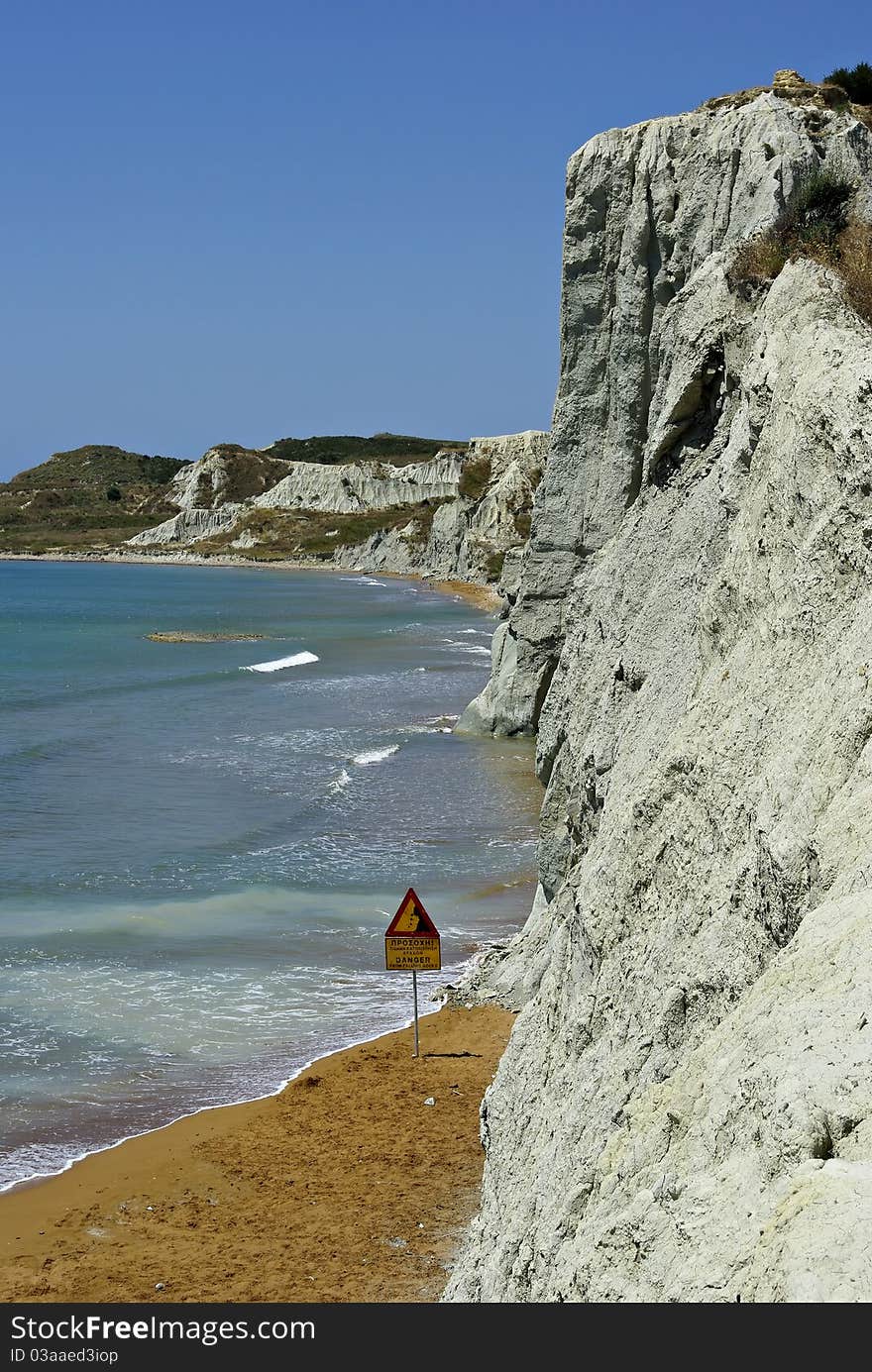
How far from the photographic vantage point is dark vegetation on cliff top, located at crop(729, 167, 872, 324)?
34.8 feet

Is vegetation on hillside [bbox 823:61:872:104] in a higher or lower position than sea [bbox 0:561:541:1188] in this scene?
higher

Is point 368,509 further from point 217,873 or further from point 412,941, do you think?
point 412,941

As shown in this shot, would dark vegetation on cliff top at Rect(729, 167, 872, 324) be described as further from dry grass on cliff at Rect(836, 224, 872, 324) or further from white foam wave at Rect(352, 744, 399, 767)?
white foam wave at Rect(352, 744, 399, 767)

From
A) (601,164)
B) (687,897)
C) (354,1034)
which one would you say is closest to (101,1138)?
(354,1034)

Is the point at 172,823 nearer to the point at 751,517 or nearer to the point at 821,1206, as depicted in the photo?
the point at 751,517

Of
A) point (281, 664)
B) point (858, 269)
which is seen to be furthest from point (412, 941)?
point (281, 664)

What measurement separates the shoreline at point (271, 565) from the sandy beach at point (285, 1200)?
7655 cm

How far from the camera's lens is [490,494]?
113 m

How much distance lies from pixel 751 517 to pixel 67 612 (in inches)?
3352

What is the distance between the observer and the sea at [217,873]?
14.5 metres

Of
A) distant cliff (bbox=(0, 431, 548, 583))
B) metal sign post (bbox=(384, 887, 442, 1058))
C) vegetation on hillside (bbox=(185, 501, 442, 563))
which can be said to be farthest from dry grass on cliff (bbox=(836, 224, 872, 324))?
vegetation on hillside (bbox=(185, 501, 442, 563))

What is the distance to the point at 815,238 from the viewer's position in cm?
1127

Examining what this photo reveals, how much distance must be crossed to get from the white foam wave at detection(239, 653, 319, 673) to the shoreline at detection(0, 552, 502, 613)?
31.3 m

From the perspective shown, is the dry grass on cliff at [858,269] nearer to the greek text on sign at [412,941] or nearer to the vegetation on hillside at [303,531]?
the greek text on sign at [412,941]
